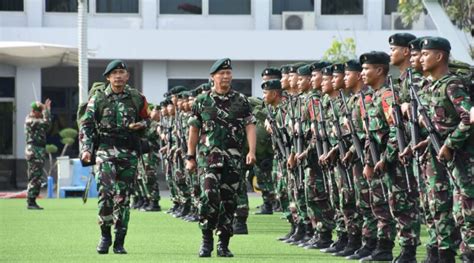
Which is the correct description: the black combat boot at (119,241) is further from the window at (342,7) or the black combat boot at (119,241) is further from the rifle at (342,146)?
the window at (342,7)

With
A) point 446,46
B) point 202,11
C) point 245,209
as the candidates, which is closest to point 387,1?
point 202,11

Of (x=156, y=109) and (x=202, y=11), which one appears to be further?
(x=202, y=11)

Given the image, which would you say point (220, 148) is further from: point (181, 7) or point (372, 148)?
point (181, 7)

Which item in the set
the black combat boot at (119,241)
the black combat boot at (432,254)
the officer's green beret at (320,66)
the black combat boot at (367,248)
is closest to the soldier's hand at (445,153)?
the black combat boot at (432,254)

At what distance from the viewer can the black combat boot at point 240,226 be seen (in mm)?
18281

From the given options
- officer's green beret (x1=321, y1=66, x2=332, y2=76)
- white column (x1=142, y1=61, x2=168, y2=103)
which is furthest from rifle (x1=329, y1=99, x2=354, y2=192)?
white column (x1=142, y1=61, x2=168, y2=103)

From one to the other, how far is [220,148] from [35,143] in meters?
12.5

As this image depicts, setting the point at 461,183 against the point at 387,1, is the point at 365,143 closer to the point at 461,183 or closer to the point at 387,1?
the point at 461,183

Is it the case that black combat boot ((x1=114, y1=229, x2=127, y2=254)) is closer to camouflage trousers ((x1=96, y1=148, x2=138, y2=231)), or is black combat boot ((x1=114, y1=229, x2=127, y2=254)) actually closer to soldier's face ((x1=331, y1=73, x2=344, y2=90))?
camouflage trousers ((x1=96, y1=148, x2=138, y2=231))

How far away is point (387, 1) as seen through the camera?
37.9m

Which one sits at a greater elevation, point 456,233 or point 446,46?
point 446,46

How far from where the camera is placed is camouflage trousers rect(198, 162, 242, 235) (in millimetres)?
13945

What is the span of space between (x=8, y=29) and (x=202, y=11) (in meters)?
5.48

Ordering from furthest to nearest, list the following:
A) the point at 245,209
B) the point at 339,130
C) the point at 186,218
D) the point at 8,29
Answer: the point at 8,29 → the point at 186,218 → the point at 245,209 → the point at 339,130
